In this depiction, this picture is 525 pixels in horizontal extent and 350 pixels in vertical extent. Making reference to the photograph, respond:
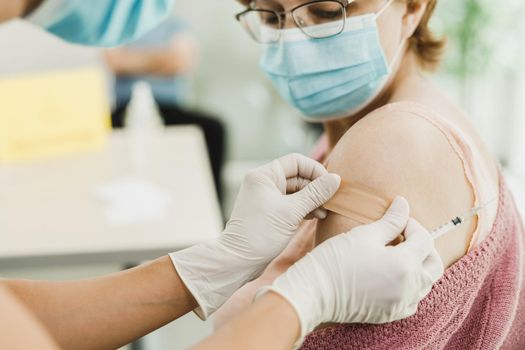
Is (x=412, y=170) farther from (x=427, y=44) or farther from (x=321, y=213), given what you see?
(x=427, y=44)

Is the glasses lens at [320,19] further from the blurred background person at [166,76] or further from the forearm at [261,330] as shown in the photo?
the blurred background person at [166,76]

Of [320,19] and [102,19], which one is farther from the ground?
[320,19]

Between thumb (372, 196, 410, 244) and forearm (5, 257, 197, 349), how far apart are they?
13.3 inches

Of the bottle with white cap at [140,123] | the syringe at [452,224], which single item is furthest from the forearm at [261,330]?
the bottle with white cap at [140,123]

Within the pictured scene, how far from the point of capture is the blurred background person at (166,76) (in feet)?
12.7

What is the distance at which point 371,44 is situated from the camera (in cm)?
110

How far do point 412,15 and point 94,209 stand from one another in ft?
3.95

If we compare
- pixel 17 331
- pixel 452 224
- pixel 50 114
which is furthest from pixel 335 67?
pixel 50 114

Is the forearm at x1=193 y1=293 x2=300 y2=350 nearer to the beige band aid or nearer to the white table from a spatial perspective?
the beige band aid

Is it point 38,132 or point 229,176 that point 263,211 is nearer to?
point 38,132

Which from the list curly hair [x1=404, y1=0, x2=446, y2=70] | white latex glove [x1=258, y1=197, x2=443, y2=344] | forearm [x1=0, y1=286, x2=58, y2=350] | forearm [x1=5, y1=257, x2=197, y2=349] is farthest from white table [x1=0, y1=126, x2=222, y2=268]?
forearm [x1=0, y1=286, x2=58, y2=350]

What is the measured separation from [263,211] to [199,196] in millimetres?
1095

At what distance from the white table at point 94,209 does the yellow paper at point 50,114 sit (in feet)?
0.20

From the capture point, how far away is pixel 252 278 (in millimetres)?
1021
